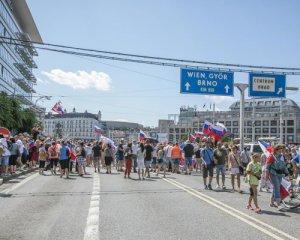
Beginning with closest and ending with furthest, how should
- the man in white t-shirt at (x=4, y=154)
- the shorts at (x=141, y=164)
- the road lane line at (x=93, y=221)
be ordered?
the road lane line at (x=93, y=221) → the man in white t-shirt at (x=4, y=154) → the shorts at (x=141, y=164)

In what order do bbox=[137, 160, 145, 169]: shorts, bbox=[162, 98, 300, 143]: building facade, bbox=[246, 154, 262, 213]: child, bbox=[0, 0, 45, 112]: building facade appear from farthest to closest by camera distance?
bbox=[162, 98, 300, 143]: building facade
bbox=[0, 0, 45, 112]: building facade
bbox=[137, 160, 145, 169]: shorts
bbox=[246, 154, 262, 213]: child

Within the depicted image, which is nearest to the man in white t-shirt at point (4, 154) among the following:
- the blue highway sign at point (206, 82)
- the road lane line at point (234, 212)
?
the road lane line at point (234, 212)

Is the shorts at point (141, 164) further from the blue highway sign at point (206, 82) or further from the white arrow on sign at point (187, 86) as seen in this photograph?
the white arrow on sign at point (187, 86)

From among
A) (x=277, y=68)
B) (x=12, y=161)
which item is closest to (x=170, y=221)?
(x=12, y=161)

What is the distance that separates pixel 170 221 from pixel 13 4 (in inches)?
2284

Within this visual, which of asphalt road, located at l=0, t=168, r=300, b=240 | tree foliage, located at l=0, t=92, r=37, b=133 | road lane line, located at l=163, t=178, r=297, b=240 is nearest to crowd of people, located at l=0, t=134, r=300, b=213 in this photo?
road lane line, located at l=163, t=178, r=297, b=240

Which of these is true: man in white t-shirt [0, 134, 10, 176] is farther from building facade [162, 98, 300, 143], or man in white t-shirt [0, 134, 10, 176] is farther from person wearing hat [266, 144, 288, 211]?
building facade [162, 98, 300, 143]

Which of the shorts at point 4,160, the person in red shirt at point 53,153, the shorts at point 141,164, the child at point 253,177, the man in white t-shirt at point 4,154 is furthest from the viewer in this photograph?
the person in red shirt at point 53,153

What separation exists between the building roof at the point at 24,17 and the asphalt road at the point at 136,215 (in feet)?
171

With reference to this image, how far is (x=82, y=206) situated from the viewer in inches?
382

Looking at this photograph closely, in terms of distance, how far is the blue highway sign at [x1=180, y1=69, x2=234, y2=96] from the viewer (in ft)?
69.9

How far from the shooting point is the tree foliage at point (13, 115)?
3653 centimetres

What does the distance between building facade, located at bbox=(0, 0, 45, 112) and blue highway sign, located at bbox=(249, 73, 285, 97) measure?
30.2 metres

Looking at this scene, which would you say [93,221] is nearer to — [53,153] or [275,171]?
[275,171]
